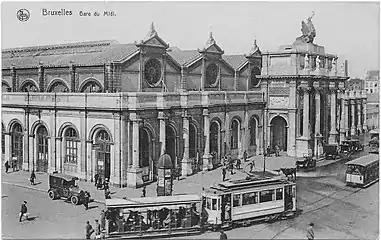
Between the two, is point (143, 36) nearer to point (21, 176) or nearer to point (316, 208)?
point (21, 176)

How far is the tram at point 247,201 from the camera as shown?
1306 centimetres

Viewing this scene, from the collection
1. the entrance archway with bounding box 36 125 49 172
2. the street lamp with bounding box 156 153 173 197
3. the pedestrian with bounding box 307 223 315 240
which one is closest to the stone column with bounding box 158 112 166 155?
the street lamp with bounding box 156 153 173 197

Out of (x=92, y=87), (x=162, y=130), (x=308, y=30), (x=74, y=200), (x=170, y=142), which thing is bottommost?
(x=74, y=200)

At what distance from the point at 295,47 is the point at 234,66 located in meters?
2.91

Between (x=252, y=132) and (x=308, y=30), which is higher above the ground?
(x=308, y=30)

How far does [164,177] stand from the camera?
562 inches

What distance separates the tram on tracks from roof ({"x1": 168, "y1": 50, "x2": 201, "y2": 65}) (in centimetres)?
502

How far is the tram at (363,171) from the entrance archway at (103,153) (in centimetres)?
736

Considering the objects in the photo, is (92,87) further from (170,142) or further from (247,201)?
(247,201)

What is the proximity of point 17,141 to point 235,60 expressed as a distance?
753 centimetres

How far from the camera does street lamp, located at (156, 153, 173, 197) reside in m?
14.1

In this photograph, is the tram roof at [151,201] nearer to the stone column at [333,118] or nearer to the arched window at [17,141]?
the arched window at [17,141]

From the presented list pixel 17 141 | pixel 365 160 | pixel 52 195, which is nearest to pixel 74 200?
pixel 52 195

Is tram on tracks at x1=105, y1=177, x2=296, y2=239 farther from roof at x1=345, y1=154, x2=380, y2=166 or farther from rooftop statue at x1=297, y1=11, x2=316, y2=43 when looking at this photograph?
rooftop statue at x1=297, y1=11, x2=316, y2=43
